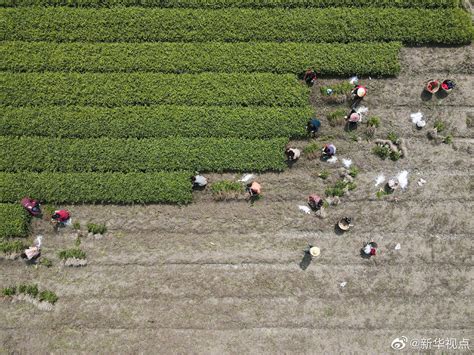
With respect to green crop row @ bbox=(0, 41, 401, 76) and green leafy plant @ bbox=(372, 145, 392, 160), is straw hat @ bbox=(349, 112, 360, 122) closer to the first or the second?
green leafy plant @ bbox=(372, 145, 392, 160)

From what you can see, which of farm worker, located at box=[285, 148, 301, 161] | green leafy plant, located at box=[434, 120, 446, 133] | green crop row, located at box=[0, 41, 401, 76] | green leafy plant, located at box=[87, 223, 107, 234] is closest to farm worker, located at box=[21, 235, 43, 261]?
green leafy plant, located at box=[87, 223, 107, 234]

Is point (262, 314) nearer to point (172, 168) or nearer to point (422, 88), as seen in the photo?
point (172, 168)

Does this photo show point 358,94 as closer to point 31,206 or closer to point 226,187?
point 226,187

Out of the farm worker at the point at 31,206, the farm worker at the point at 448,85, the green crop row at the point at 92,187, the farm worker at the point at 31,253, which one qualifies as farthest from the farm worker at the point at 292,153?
the farm worker at the point at 31,253

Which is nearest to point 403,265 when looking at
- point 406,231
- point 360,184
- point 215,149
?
point 406,231

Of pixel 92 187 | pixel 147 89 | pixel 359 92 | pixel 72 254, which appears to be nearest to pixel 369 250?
pixel 359 92

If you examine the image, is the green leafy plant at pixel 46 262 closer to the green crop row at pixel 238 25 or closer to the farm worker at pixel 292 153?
the green crop row at pixel 238 25
